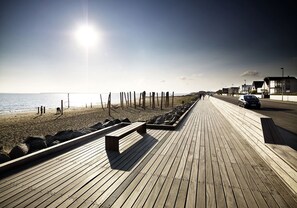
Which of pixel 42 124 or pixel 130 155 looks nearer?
pixel 130 155

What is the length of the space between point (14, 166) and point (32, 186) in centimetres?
102

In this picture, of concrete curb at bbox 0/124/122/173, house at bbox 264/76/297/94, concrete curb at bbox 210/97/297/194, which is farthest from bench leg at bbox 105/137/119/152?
house at bbox 264/76/297/94

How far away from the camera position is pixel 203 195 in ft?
8.11

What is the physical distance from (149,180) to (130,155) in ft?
4.25

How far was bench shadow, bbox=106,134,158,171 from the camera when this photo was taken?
353cm

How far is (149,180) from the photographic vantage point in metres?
2.90

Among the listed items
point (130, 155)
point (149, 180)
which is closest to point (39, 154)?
point (130, 155)

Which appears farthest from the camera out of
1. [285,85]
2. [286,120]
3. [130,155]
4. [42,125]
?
[285,85]

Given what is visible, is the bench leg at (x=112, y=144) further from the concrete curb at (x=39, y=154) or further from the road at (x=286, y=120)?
the road at (x=286, y=120)

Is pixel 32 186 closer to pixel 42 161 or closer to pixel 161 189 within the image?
pixel 42 161

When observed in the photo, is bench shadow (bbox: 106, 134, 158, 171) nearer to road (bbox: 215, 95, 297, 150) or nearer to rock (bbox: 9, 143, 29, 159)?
rock (bbox: 9, 143, 29, 159)

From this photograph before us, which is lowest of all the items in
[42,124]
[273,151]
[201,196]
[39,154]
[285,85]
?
[42,124]

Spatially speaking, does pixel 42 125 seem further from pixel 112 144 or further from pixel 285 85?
pixel 285 85

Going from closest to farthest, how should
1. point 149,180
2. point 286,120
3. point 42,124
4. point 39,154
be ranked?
1. point 149,180
2. point 39,154
3. point 286,120
4. point 42,124
